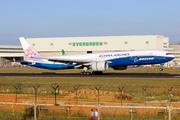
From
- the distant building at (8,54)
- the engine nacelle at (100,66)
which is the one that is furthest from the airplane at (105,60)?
the distant building at (8,54)

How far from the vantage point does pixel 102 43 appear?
5187 inches

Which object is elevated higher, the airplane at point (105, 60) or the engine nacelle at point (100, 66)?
the airplane at point (105, 60)

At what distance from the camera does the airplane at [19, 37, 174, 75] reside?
2206 inches

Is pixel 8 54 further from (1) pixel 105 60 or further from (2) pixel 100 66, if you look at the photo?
(2) pixel 100 66

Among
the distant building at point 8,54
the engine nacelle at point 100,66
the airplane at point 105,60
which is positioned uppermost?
the distant building at point 8,54

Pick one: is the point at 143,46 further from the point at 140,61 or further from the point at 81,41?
the point at 140,61

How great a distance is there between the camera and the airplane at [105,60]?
5603cm

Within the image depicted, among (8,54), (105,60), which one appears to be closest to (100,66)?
(105,60)

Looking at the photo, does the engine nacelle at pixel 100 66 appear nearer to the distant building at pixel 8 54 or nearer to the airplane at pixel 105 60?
the airplane at pixel 105 60

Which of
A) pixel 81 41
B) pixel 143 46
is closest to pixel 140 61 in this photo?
pixel 143 46

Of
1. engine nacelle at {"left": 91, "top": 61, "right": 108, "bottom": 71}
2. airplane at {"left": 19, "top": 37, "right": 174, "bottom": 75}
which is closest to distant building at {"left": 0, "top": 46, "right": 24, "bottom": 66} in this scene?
airplane at {"left": 19, "top": 37, "right": 174, "bottom": 75}

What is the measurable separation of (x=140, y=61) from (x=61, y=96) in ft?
95.5

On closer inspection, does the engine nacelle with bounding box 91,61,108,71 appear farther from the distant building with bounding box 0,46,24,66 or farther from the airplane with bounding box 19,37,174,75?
the distant building with bounding box 0,46,24,66

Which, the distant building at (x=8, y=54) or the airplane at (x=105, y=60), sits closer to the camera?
the airplane at (x=105, y=60)
